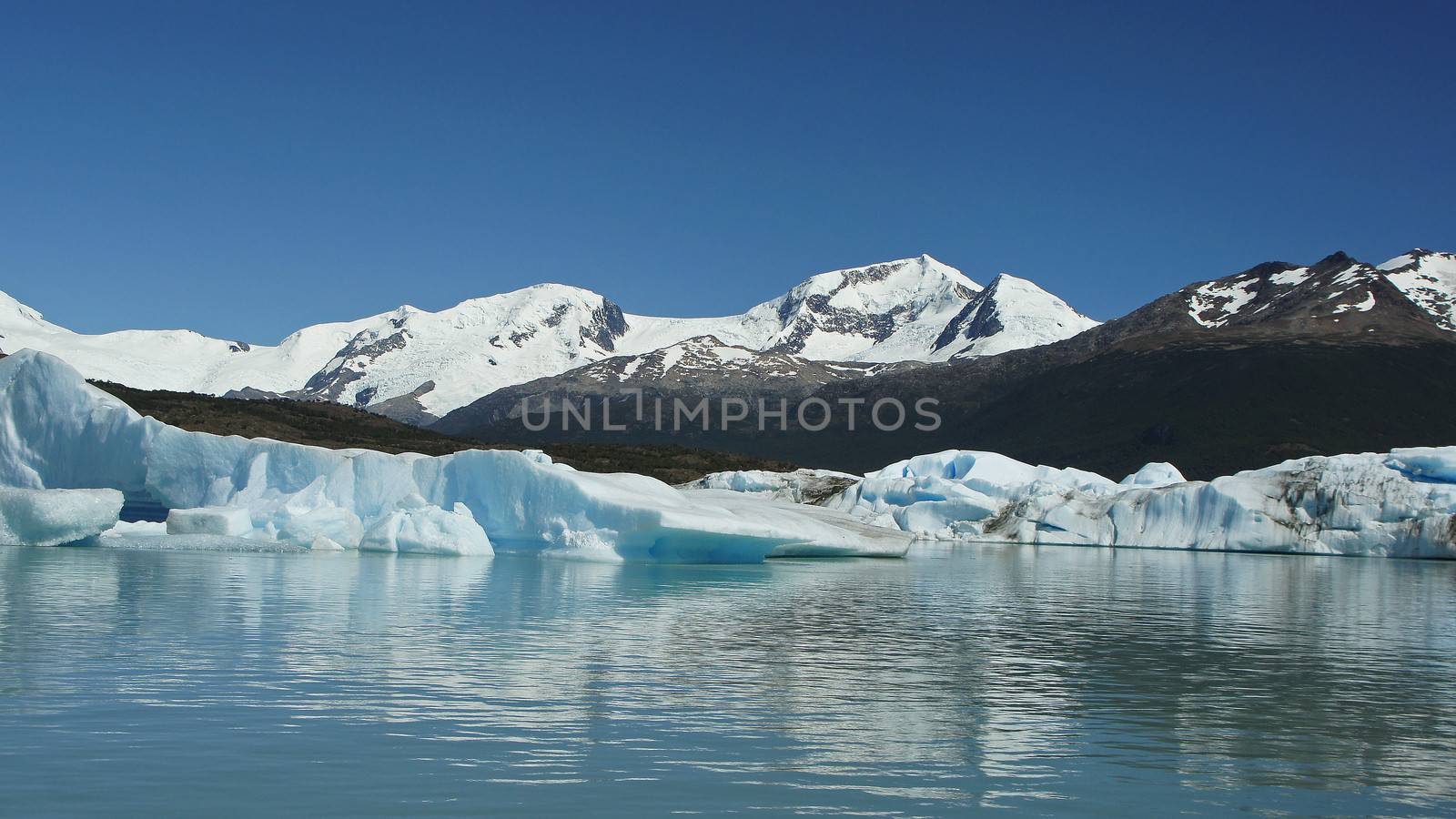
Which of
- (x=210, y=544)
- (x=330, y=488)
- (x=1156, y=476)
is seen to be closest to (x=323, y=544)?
(x=330, y=488)

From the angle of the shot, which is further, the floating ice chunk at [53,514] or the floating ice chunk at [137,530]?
the floating ice chunk at [137,530]

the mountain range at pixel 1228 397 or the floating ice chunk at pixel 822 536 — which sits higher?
the mountain range at pixel 1228 397

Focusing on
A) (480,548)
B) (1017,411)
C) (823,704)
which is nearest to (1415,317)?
(1017,411)

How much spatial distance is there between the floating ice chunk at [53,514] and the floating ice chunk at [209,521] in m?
1.61

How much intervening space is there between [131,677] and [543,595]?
10611mm

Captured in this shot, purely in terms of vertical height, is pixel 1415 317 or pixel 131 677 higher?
pixel 1415 317

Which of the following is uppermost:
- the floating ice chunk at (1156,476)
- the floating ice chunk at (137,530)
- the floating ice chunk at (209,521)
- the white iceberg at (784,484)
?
the floating ice chunk at (1156,476)

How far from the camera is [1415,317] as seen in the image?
169m

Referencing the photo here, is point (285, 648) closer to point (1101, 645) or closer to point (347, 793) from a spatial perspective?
point (347, 793)

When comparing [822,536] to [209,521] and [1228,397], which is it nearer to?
[209,521]

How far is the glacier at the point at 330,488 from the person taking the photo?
32.1 meters

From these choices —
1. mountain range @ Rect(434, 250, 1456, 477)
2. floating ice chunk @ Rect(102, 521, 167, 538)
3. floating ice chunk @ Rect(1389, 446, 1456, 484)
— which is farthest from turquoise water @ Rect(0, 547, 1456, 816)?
mountain range @ Rect(434, 250, 1456, 477)

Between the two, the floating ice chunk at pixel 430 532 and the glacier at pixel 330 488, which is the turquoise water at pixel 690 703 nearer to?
the glacier at pixel 330 488

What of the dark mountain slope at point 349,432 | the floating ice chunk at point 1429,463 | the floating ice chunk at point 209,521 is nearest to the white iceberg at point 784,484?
the dark mountain slope at point 349,432
